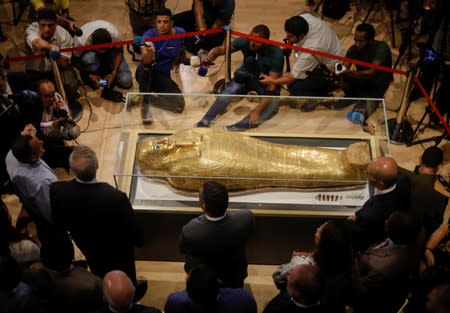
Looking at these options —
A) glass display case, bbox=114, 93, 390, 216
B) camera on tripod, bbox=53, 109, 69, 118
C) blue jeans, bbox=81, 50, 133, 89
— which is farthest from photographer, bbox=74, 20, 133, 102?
glass display case, bbox=114, 93, 390, 216

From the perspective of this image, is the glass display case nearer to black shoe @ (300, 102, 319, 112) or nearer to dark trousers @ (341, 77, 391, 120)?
black shoe @ (300, 102, 319, 112)

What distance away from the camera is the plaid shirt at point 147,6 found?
281 inches

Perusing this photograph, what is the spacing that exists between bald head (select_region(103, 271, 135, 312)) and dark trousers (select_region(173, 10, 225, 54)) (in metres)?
4.33

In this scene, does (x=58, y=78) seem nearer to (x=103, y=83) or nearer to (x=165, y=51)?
(x=103, y=83)

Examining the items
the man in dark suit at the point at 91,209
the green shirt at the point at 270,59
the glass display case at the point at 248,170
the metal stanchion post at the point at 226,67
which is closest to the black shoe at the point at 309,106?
the glass display case at the point at 248,170

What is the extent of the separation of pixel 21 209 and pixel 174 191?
1.72 metres

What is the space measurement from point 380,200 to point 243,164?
1142mm

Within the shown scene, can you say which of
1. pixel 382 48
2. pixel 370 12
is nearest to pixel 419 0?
pixel 370 12

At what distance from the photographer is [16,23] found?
299 inches

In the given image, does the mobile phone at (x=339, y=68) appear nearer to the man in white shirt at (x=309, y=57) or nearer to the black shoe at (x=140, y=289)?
the man in white shirt at (x=309, y=57)

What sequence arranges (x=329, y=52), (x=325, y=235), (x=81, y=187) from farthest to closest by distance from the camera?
1. (x=329, y=52)
2. (x=81, y=187)
3. (x=325, y=235)

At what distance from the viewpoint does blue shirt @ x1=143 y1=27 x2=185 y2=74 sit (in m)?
6.19

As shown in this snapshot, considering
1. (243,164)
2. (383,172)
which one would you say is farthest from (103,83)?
(383,172)

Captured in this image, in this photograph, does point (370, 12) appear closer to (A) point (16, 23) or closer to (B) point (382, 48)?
(B) point (382, 48)
